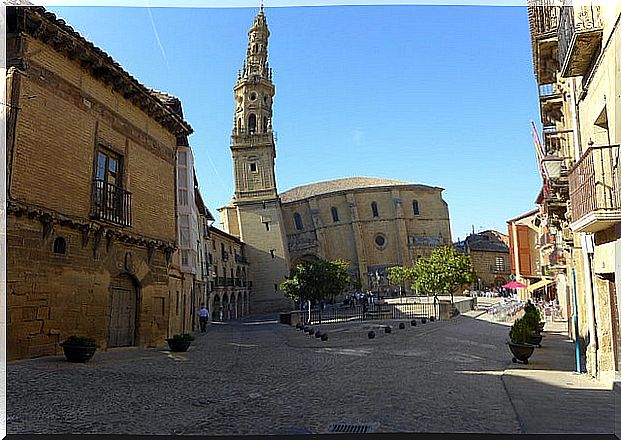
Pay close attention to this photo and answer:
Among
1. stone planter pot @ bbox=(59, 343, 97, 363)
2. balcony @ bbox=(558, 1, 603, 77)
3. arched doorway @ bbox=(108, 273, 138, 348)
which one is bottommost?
stone planter pot @ bbox=(59, 343, 97, 363)

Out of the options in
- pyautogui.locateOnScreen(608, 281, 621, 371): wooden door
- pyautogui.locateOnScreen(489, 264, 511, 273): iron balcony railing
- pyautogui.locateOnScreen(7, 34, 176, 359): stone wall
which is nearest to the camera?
pyautogui.locateOnScreen(608, 281, 621, 371): wooden door

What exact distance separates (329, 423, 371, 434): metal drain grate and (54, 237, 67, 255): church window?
668 centimetres

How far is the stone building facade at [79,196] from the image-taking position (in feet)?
30.8

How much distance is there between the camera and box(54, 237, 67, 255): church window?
10.3 meters

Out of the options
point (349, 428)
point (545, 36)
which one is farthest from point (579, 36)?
point (349, 428)

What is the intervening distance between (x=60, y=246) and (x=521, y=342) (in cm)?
946

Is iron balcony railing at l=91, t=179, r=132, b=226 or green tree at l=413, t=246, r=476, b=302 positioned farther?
green tree at l=413, t=246, r=476, b=302

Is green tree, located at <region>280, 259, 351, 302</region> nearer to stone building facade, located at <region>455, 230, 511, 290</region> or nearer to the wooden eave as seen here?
the wooden eave

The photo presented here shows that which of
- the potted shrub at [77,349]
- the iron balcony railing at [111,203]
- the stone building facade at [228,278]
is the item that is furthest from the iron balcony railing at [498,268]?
the potted shrub at [77,349]

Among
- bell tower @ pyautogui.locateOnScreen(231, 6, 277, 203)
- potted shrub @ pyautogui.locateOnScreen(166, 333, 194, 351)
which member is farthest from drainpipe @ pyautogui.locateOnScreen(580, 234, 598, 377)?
bell tower @ pyautogui.locateOnScreen(231, 6, 277, 203)

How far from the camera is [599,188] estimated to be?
24.1 ft

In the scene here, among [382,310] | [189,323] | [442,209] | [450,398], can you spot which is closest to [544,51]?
[450,398]

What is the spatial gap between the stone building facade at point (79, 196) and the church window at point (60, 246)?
0.08 feet

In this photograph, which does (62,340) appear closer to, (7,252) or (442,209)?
(7,252)
